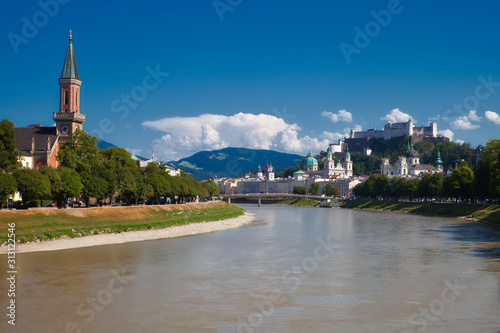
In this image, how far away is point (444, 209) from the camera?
316 ft

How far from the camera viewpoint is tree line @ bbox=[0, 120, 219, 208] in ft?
164

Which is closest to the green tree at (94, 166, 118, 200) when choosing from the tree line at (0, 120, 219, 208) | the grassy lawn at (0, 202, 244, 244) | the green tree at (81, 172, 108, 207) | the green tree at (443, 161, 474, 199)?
the tree line at (0, 120, 219, 208)

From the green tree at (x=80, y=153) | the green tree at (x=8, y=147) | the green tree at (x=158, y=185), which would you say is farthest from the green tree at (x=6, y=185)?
the green tree at (x=158, y=185)

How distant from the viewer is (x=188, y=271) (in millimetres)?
32062

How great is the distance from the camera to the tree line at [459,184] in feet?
236

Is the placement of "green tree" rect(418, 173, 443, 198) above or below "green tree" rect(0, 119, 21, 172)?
below

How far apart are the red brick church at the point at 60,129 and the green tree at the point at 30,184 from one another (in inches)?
959

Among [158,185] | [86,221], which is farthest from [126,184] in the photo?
[86,221]

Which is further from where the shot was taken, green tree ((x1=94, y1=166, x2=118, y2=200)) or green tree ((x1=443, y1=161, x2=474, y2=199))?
green tree ((x1=443, y1=161, x2=474, y2=199))

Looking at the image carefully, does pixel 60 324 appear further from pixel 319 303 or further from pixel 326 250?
pixel 326 250

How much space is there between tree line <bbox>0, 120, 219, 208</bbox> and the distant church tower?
241 inches

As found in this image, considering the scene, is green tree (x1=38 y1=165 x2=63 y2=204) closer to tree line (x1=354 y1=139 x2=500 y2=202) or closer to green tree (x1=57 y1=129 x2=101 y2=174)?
green tree (x1=57 y1=129 x2=101 y2=174)

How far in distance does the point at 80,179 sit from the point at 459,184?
202 ft

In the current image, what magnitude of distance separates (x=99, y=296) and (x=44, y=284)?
399cm
